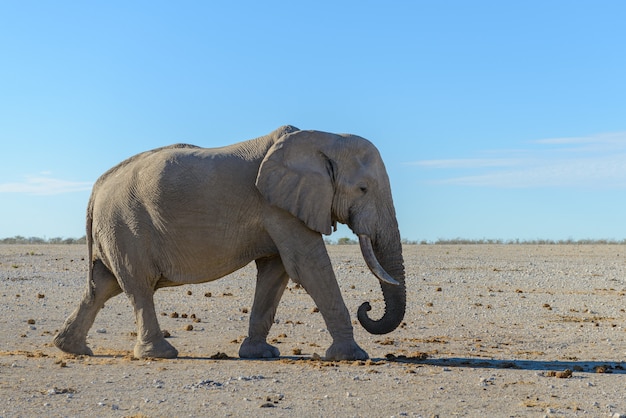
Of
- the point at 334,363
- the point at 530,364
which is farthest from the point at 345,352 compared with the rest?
the point at 530,364

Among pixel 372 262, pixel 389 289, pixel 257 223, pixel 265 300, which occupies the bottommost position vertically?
pixel 265 300

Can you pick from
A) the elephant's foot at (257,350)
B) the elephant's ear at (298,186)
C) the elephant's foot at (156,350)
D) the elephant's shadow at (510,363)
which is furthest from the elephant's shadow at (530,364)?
the elephant's foot at (156,350)

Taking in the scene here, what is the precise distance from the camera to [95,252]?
13.8 m

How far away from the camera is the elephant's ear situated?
1249cm

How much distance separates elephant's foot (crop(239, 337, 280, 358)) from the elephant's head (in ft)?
4.47

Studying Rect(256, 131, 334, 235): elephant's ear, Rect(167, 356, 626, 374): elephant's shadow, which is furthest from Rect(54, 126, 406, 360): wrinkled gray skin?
Rect(167, 356, 626, 374): elephant's shadow

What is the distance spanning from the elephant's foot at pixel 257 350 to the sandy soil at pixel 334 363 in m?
0.16

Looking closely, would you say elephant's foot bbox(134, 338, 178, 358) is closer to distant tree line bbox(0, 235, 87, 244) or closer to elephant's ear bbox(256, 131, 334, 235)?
elephant's ear bbox(256, 131, 334, 235)

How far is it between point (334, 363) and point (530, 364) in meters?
2.56

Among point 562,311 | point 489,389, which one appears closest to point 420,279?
point 562,311

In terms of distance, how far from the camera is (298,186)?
12.5m

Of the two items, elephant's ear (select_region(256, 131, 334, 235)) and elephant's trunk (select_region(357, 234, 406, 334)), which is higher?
elephant's ear (select_region(256, 131, 334, 235))

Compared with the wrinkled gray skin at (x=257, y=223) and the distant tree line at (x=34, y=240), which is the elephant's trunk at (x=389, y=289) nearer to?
the wrinkled gray skin at (x=257, y=223)

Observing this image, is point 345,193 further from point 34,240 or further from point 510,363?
point 34,240
